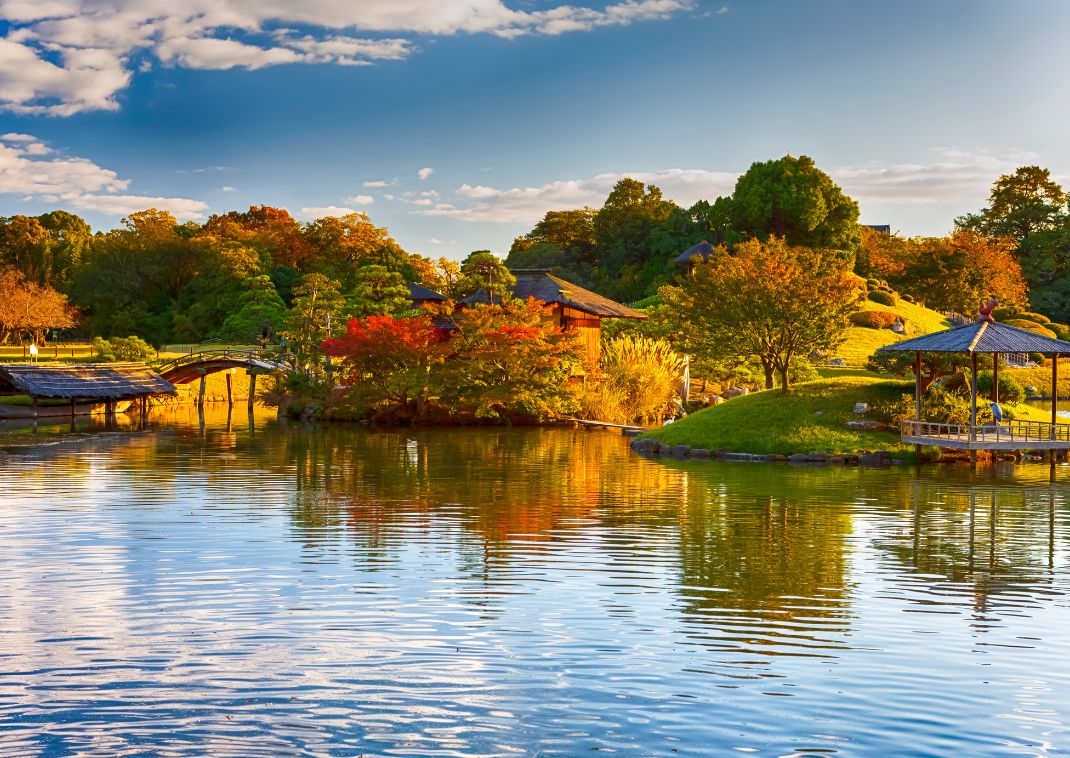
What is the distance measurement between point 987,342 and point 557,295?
892 inches

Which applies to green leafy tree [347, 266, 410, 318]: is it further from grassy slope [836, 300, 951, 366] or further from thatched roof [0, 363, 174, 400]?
grassy slope [836, 300, 951, 366]

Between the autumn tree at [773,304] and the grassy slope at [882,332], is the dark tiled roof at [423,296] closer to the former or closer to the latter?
the autumn tree at [773,304]

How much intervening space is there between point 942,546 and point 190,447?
25.3 m

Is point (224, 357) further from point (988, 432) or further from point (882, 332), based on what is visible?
point (988, 432)

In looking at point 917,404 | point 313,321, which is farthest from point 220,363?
point 917,404

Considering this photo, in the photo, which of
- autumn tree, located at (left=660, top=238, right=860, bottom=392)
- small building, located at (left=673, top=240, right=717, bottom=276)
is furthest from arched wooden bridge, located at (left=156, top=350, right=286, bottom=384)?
autumn tree, located at (left=660, top=238, right=860, bottom=392)

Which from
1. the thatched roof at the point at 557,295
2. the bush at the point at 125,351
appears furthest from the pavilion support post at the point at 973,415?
the bush at the point at 125,351

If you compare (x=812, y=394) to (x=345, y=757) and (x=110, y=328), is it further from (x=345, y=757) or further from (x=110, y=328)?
(x=110, y=328)

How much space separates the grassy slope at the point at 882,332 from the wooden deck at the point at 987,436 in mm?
21778

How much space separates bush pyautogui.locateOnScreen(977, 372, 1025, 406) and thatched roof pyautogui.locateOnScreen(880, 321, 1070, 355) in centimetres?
320

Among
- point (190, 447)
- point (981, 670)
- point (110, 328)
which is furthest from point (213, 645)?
point (110, 328)

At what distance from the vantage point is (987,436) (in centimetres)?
2789

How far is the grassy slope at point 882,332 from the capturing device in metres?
55.4

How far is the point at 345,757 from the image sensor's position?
7922 mm
